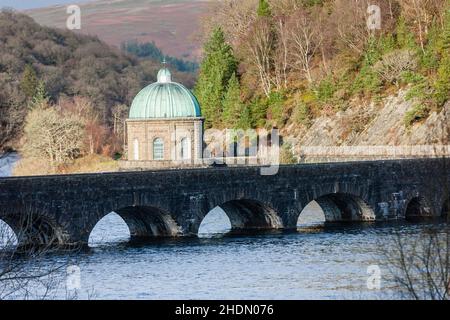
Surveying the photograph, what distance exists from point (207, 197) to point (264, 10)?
56.7 meters

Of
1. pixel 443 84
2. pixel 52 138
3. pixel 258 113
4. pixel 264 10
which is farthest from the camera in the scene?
pixel 264 10

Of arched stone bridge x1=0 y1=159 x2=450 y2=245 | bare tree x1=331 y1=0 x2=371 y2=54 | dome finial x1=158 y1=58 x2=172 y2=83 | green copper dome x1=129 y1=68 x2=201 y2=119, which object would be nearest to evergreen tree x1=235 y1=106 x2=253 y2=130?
bare tree x1=331 y1=0 x2=371 y2=54

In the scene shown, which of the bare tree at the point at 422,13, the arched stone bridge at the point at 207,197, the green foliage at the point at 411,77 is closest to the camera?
the arched stone bridge at the point at 207,197

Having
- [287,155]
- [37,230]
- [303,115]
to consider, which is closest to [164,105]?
[287,155]

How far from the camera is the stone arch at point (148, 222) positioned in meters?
55.2

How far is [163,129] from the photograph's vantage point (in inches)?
2825

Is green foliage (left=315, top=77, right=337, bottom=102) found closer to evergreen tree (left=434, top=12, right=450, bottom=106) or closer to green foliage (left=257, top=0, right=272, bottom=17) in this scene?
evergreen tree (left=434, top=12, right=450, bottom=106)

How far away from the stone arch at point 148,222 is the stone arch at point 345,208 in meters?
10.3

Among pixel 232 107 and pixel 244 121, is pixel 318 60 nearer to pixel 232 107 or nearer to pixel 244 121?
pixel 232 107

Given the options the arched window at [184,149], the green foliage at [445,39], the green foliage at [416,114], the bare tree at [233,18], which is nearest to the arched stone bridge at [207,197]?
the arched window at [184,149]

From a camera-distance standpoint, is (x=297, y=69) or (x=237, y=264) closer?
(x=237, y=264)

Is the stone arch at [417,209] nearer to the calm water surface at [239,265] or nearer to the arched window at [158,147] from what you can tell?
the calm water surface at [239,265]

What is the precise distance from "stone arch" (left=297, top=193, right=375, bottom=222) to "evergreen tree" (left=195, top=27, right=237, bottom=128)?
43042 mm

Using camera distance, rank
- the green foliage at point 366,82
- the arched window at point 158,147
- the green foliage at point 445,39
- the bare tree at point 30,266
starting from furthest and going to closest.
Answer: the green foliage at point 366,82 < the green foliage at point 445,39 < the arched window at point 158,147 < the bare tree at point 30,266
